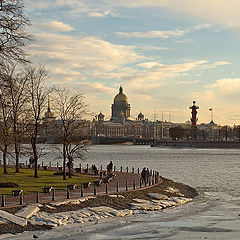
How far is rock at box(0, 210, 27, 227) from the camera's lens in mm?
27533

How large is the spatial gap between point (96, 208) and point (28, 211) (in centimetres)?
491

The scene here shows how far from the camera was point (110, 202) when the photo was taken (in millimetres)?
35250

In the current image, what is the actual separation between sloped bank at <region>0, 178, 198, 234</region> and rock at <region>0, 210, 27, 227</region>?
22cm

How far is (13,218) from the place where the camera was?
2786cm

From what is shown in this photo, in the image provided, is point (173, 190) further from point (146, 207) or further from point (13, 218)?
point (13, 218)

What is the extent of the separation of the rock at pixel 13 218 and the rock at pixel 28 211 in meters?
0.56

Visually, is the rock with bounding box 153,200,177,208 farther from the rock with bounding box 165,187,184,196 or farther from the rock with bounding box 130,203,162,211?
the rock with bounding box 165,187,184,196

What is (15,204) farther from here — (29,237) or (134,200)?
(134,200)

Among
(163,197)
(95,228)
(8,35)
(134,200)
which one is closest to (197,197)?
(163,197)

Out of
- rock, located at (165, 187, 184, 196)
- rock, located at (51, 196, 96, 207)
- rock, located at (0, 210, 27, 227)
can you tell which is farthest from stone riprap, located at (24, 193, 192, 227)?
rock, located at (165, 187, 184, 196)

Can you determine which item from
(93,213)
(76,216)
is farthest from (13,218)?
(93,213)

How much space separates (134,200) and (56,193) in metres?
5.14

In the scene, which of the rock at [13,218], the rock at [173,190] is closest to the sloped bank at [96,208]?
the rock at [13,218]

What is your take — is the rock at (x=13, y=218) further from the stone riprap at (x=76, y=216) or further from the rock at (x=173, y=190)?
the rock at (x=173, y=190)
